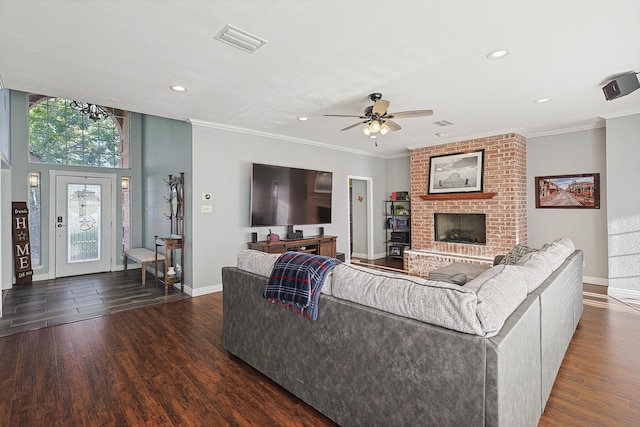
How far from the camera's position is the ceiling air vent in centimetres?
226

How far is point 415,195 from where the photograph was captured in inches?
259

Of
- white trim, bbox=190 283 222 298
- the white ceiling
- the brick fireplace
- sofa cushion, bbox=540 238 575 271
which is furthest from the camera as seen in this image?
the brick fireplace

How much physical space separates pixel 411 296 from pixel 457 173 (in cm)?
504

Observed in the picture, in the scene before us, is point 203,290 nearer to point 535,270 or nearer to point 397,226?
point 535,270

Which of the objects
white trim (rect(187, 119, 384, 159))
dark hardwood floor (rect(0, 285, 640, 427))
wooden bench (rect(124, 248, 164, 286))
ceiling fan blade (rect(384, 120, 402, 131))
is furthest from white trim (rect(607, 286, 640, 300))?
wooden bench (rect(124, 248, 164, 286))

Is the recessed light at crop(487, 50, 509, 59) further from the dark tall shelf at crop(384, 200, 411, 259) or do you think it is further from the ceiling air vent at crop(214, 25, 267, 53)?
the dark tall shelf at crop(384, 200, 411, 259)

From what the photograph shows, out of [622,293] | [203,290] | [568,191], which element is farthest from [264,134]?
[622,293]

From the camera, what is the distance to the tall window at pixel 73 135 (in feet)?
18.4

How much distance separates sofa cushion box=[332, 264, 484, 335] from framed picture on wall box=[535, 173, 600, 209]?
5.12m

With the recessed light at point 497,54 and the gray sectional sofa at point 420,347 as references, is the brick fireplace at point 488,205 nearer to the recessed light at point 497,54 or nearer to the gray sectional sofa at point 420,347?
the recessed light at point 497,54

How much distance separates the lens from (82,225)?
6.04 meters

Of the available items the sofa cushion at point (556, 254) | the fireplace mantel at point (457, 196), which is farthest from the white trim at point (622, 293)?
the sofa cushion at point (556, 254)

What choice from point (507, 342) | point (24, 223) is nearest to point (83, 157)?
point (24, 223)

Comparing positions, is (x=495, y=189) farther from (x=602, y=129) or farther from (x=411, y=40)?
(x=411, y=40)
